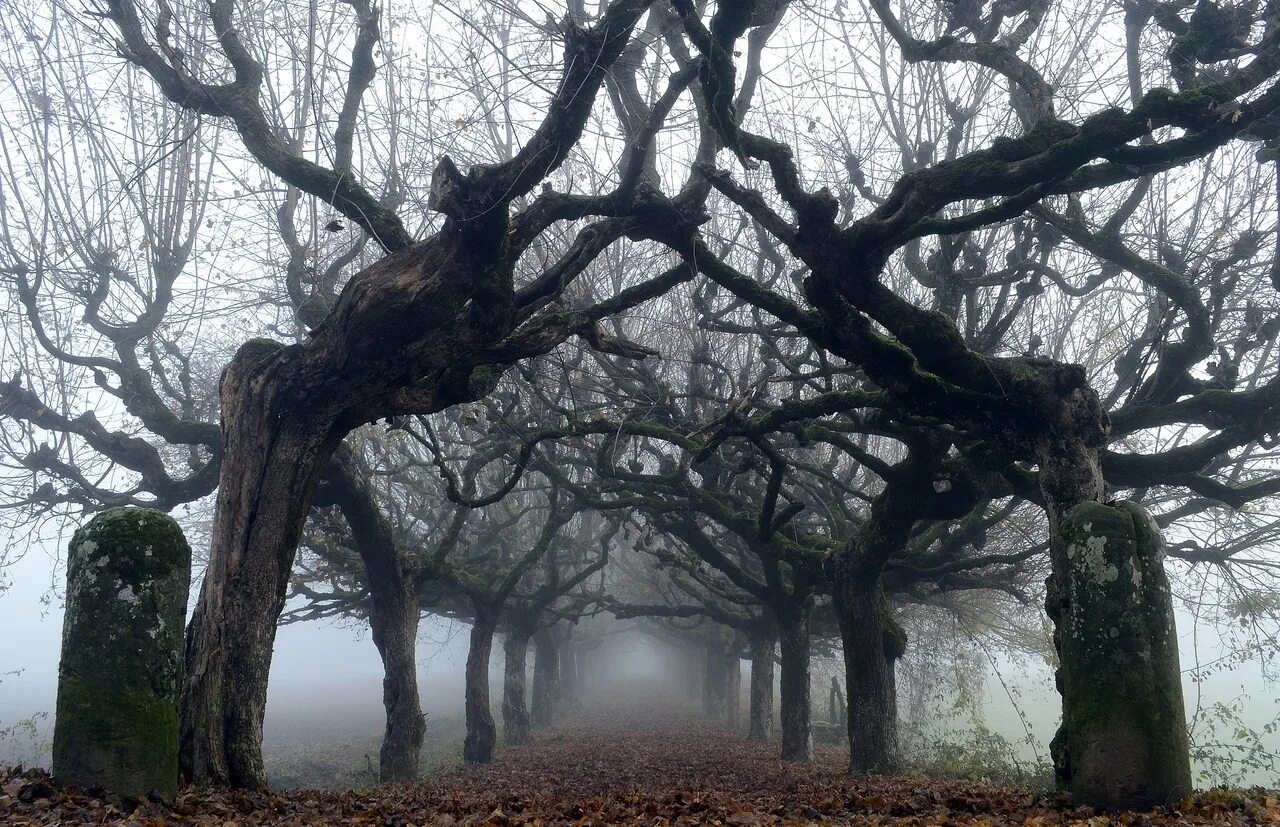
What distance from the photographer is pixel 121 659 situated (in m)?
5.80

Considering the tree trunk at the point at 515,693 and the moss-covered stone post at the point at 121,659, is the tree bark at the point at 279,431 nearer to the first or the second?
the moss-covered stone post at the point at 121,659

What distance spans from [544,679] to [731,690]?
23.3 feet

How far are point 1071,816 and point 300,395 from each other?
7767 millimetres

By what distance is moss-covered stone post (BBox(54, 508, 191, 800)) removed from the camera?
5.63 m

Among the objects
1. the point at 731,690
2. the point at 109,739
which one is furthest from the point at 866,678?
the point at 731,690

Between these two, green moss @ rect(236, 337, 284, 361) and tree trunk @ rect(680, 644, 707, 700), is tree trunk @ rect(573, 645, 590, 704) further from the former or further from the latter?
green moss @ rect(236, 337, 284, 361)

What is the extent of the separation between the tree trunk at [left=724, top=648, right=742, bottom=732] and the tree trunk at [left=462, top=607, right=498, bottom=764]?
11.2 meters

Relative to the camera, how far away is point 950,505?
10781 millimetres

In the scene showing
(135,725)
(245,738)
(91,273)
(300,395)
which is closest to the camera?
(135,725)

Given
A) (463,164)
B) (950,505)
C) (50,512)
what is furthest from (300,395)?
(50,512)

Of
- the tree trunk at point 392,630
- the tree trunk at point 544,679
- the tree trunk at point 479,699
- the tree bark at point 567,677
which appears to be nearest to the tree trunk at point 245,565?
the tree trunk at point 392,630

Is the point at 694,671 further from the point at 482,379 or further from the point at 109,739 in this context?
the point at 109,739

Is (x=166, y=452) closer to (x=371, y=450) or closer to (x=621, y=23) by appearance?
(x=371, y=450)

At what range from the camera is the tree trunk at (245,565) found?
7098mm
